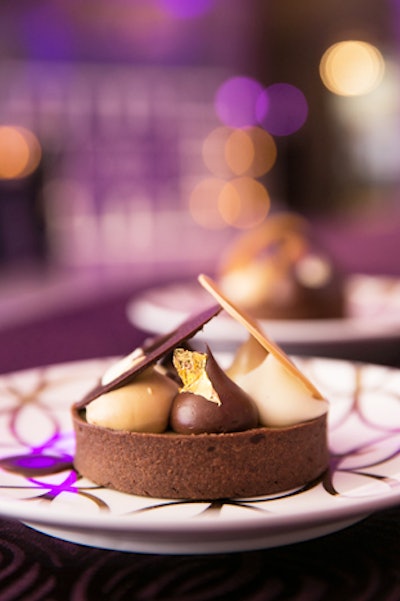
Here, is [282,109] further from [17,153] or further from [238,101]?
[17,153]

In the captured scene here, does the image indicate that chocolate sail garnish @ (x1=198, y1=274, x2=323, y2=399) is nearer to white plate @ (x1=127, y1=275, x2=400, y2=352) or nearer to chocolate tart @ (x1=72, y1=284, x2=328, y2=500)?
chocolate tart @ (x1=72, y1=284, x2=328, y2=500)

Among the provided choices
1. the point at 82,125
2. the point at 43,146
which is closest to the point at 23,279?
the point at 43,146

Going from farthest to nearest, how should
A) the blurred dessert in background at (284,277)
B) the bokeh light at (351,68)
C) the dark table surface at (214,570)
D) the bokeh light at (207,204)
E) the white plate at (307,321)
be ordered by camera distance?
the bokeh light at (351,68), the bokeh light at (207,204), the blurred dessert in background at (284,277), the white plate at (307,321), the dark table surface at (214,570)

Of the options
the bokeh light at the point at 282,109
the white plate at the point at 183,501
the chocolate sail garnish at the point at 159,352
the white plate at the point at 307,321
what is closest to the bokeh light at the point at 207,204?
the bokeh light at the point at 282,109

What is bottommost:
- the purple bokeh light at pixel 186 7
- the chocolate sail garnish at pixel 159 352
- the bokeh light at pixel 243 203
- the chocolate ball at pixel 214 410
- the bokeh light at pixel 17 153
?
the bokeh light at pixel 243 203

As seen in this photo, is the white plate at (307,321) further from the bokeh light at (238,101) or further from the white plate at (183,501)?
the bokeh light at (238,101)

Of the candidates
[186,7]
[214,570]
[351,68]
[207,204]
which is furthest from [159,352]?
[351,68]
